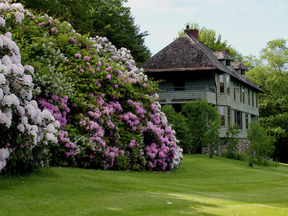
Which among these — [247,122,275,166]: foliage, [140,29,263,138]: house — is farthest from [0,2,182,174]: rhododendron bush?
[140,29,263,138]: house

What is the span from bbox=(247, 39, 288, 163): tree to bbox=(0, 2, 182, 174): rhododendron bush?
3640cm

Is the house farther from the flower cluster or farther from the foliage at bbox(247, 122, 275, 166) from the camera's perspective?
the flower cluster

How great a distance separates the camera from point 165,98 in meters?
31.9

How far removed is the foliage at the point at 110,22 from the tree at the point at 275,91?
17.5 meters

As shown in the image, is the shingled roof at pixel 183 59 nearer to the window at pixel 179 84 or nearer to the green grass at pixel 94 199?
the window at pixel 179 84

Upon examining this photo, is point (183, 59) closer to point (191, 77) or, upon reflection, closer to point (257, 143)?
point (191, 77)

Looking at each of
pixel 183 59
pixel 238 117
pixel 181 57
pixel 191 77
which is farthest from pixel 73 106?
pixel 238 117

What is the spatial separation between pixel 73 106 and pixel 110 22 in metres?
32.4

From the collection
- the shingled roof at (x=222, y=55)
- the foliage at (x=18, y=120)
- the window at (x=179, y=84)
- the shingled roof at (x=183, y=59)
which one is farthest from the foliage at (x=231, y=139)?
the foliage at (x=18, y=120)

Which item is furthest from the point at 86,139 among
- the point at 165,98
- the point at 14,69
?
the point at 165,98

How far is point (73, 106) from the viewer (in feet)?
41.0

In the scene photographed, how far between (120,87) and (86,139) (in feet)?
9.79

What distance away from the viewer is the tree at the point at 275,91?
49.8 meters

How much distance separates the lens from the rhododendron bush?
27.0ft
